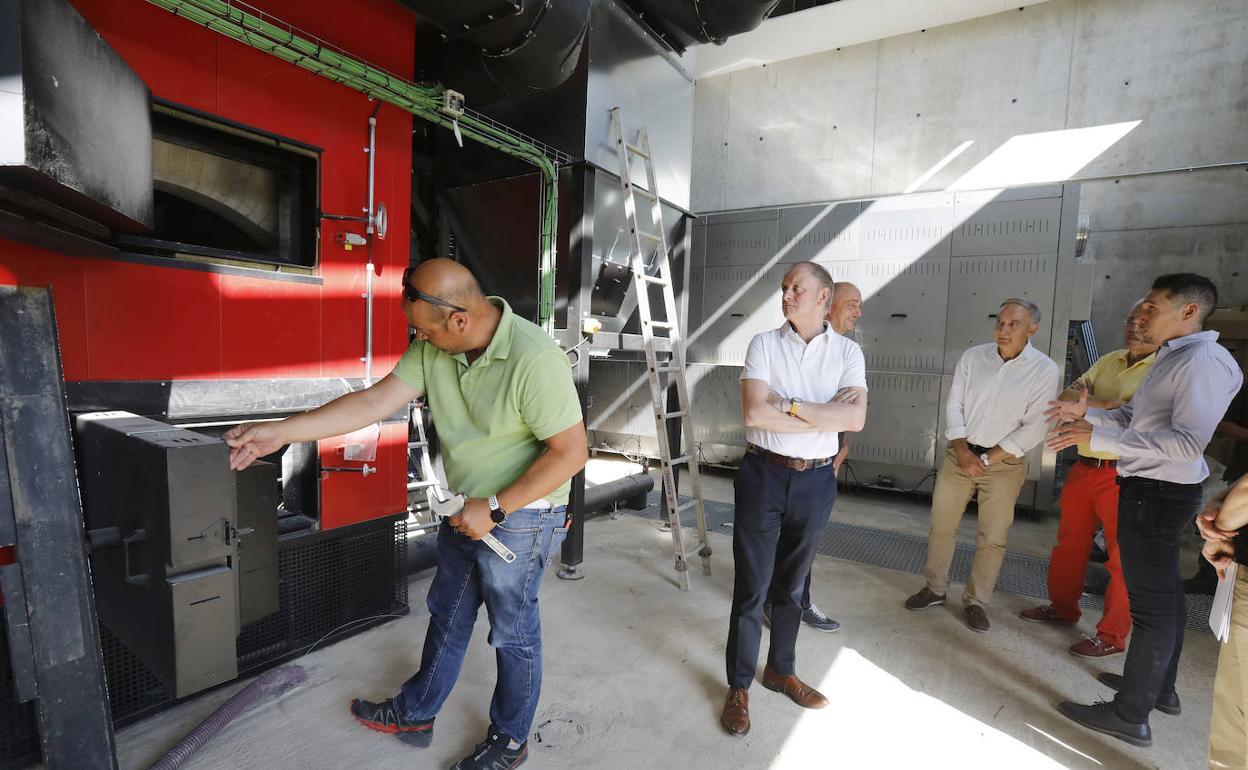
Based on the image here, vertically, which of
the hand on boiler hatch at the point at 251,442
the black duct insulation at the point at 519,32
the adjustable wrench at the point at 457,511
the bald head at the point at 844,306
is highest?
the black duct insulation at the point at 519,32

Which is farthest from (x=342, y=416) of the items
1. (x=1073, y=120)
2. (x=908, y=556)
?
(x=1073, y=120)

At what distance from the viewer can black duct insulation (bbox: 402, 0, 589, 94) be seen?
97.3 inches

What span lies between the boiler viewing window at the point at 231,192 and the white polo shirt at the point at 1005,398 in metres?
3.58

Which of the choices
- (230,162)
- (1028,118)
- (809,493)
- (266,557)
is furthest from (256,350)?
(1028,118)

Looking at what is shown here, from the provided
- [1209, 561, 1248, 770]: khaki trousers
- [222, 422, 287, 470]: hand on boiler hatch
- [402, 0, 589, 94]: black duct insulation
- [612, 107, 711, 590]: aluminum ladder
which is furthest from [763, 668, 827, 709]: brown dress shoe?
[402, 0, 589, 94]: black duct insulation

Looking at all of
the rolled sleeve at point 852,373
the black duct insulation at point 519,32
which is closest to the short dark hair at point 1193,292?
the rolled sleeve at point 852,373

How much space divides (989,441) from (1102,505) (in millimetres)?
586

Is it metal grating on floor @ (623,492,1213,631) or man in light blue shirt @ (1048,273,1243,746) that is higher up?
man in light blue shirt @ (1048,273,1243,746)

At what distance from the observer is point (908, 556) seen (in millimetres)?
4418

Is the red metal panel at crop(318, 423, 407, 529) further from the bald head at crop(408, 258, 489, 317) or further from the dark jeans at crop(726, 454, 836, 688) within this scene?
the dark jeans at crop(726, 454, 836, 688)

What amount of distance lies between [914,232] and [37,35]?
20.5 ft

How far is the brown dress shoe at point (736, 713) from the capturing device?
7.48 ft

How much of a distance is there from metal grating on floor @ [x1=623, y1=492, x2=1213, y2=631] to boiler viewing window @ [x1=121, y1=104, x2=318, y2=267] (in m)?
3.48

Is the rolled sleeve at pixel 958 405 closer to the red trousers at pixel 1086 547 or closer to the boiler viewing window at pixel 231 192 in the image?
the red trousers at pixel 1086 547
